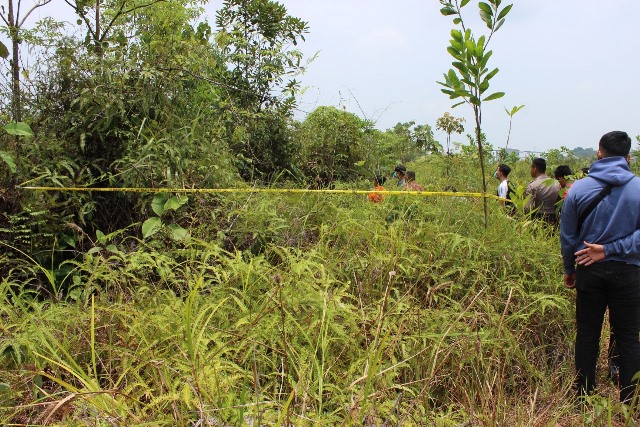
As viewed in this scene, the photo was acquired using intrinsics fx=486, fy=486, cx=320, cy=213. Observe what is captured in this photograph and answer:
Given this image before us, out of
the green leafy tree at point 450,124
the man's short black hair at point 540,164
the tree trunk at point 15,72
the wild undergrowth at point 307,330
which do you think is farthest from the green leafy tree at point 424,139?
the tree trunk at point 15,72

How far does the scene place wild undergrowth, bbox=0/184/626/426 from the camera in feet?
5.91

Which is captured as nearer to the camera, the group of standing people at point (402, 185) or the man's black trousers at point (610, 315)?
the man's black trousers at point (610, 315)

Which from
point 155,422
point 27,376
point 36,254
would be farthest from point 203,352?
point 36,254

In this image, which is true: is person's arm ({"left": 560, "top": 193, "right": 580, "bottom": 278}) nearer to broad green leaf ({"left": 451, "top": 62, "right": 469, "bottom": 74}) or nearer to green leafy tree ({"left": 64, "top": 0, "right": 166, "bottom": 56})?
broad green leaf ({"left": 451, "top": 62, "right": 469, "bottom": 74})

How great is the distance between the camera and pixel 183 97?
4.08m

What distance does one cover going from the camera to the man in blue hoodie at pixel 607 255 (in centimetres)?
263

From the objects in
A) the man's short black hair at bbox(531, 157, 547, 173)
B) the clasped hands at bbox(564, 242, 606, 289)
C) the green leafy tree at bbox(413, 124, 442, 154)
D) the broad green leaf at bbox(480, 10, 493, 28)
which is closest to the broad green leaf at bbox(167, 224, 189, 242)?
the clasped hands at bbox(564, 242, 606, 289)

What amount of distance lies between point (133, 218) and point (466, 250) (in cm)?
251

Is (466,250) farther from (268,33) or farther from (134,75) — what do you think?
(268,33)

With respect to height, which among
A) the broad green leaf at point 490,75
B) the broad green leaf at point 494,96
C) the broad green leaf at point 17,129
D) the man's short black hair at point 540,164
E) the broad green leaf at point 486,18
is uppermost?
→ the broad green leaf at point 486,18

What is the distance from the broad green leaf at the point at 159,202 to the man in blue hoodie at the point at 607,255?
2.69 m

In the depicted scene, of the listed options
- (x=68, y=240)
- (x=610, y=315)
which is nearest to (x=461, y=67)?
(x=610, y=315)

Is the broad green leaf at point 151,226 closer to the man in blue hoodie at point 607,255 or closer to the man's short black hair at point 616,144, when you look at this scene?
the man in blue hoodie at point 607,255

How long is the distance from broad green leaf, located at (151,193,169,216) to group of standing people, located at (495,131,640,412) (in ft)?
8.83
